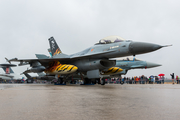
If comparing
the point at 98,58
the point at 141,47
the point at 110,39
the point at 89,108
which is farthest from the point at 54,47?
the point at 89,108

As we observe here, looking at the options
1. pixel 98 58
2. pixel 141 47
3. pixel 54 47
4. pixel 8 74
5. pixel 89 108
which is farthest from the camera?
pixel 8 74

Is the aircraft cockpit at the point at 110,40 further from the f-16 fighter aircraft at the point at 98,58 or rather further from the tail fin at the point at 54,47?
the tail fin at the point at 54,47

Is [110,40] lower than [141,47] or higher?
higher

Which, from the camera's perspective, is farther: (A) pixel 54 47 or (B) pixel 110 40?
(A) pixel 54 47

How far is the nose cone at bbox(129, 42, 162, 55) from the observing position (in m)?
8.91

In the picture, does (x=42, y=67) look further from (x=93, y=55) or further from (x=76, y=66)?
(x=93, y=55)

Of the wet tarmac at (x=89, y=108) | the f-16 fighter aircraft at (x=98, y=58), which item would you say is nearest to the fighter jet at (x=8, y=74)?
the f-16 fighter aircraft at (x=98, y=58)

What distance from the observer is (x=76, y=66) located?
1247cm

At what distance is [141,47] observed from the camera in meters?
9.14

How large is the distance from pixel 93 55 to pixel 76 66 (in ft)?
6.52

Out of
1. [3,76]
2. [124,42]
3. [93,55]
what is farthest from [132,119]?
[3,76]

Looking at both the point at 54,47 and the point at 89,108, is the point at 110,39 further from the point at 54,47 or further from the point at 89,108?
the point at 89,108

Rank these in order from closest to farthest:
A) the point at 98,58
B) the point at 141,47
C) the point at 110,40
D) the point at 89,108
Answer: the point at 89,108
the point at 141,47
the point at 110,40
the point at 98,58

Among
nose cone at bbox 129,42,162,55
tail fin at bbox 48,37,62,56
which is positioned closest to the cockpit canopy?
nose cone at bbox 129,42,162,55
